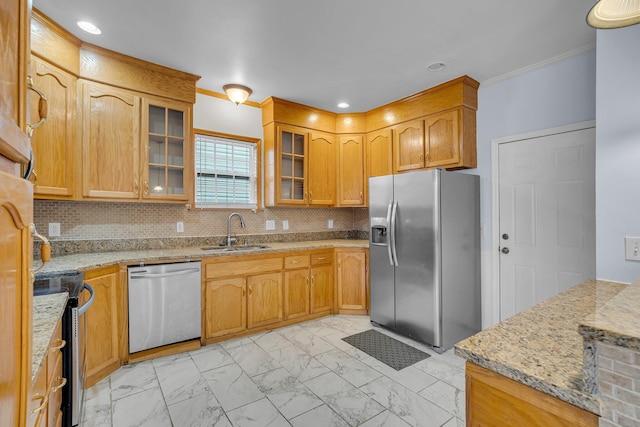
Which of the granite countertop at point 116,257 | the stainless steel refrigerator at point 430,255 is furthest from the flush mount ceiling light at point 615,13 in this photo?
the granite countertop at point 116,257

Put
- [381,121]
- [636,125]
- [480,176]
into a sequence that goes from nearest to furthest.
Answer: [636,125]
[480,176]
[381,121]

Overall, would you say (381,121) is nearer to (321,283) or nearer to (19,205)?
(321,283)

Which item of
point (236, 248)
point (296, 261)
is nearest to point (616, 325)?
point (296, 261)

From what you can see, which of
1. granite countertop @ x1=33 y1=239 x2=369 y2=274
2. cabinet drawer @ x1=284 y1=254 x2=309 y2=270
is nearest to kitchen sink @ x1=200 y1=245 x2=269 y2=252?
granite countertop @ x1=33 y1=239 x2=369 y2=274

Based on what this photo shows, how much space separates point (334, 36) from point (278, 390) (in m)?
2.62

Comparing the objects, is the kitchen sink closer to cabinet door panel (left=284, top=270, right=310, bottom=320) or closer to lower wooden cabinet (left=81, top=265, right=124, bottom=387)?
cabinet door panel (left=284, top=270, right=310, bottom=320)

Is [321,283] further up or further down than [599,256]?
further down

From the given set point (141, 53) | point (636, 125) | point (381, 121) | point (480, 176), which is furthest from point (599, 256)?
point (141, 53)

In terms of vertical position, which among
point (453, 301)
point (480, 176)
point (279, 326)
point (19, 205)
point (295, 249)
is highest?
point (480, 176)

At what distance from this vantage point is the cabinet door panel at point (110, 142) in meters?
2.53

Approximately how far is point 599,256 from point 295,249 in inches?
96.4

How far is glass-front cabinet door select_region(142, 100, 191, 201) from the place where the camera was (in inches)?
112

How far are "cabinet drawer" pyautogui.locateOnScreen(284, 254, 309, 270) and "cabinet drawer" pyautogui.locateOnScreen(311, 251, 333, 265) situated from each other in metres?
0.10

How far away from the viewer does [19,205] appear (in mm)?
559
